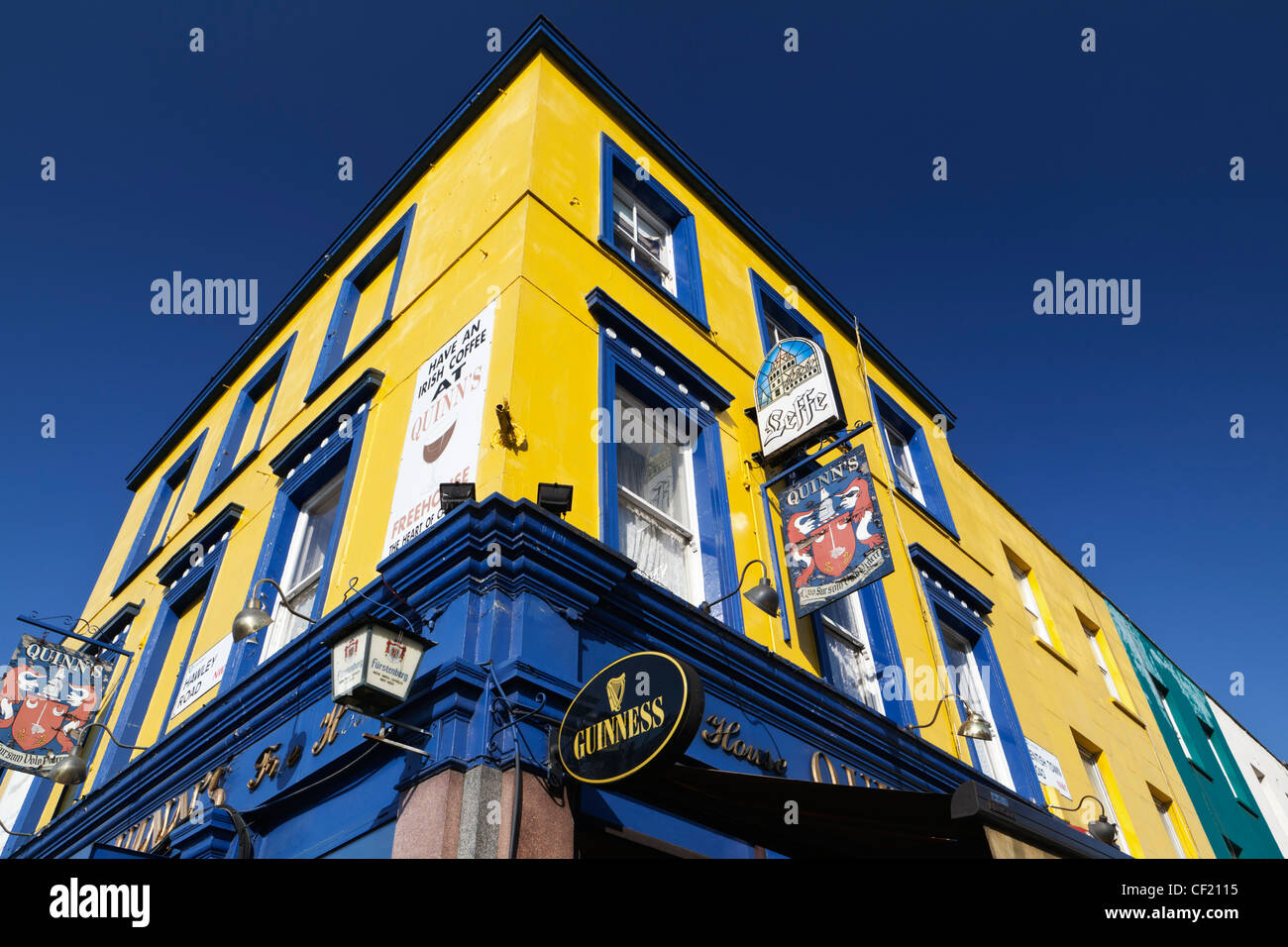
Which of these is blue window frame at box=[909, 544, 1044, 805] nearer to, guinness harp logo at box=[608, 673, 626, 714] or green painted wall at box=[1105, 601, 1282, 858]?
guinness harp logo at box=[608, 673, 626, 714]

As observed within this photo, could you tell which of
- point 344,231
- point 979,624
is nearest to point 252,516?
point 344,231

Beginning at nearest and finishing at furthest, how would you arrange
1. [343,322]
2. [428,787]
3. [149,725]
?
[428,787] → [149,725] → [343,322]

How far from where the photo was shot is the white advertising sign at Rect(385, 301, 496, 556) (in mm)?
6371

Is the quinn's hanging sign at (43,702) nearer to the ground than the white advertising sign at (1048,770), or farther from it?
farther from it

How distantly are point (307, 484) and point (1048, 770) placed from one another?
9422 millimetres

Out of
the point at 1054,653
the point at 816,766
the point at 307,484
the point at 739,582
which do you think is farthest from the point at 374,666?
the point at 1054,653

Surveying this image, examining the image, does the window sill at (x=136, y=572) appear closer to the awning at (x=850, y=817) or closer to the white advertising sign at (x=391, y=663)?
the white advertising sign at (x=391, y=663)

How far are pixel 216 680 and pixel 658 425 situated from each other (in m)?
4.82

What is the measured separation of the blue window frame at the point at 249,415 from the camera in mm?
11688

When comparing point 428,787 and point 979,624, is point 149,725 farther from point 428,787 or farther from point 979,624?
point 979,624

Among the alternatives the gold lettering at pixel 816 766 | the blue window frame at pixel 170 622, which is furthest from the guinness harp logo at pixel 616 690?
the blue window frame at pixel 170 622

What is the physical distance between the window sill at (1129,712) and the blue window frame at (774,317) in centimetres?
851

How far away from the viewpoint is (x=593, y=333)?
776cm
